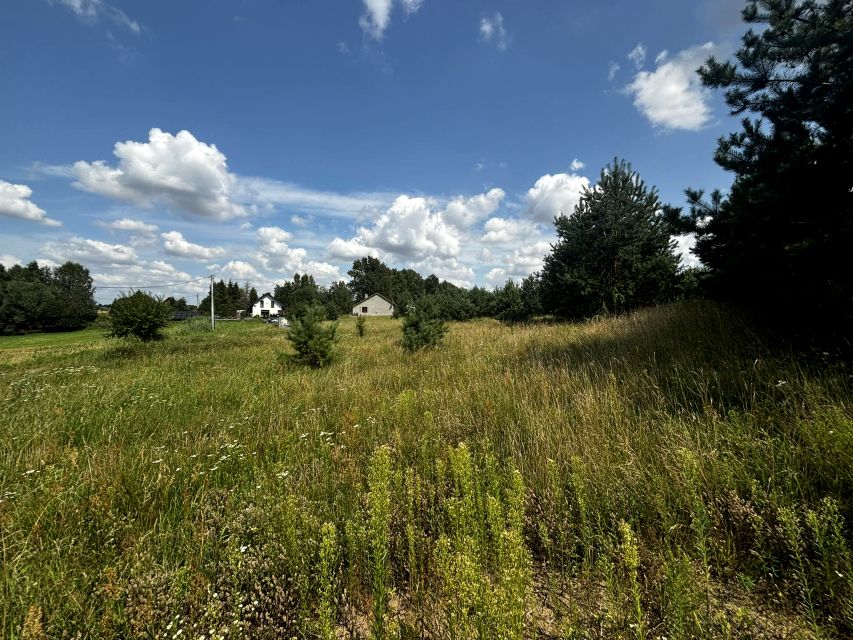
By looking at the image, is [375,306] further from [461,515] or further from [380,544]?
[380,544]

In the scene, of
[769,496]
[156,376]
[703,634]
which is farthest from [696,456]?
[156,376]

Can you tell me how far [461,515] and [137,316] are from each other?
19882 millimetres

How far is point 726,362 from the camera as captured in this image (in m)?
4.02

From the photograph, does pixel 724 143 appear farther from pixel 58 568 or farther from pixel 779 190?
pixel 58 568

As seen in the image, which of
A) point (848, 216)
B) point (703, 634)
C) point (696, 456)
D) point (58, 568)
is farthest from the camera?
point (848, 216)

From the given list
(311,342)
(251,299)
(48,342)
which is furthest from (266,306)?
(311,342)

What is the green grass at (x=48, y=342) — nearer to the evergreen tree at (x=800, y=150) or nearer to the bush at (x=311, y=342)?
the bush at (x=311, y=342)

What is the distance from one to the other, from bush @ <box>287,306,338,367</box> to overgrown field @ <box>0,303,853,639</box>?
13.9ft

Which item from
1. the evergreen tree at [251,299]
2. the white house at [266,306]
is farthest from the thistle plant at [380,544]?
the evergreen tree at [251,299]

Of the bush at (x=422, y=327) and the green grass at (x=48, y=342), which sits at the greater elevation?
the bush at (x=422, y=327)

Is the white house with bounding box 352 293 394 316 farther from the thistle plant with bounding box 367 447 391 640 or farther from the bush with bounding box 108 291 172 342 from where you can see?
the thistle plant with bounding box 367 447 391 640

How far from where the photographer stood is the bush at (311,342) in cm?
856

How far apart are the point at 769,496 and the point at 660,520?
66 cm

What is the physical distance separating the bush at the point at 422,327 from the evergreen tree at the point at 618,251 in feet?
17.0
